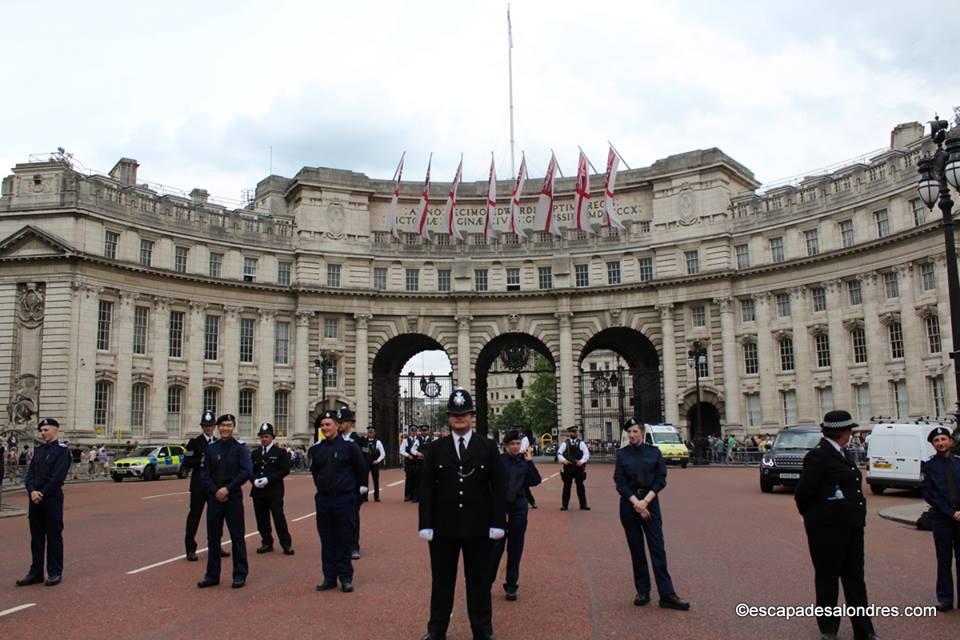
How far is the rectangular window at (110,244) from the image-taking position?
45.6m

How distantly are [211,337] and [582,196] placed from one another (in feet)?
77.8

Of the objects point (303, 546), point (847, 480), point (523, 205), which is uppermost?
point (523, 205)

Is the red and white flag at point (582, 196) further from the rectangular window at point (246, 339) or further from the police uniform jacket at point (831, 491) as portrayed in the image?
the police uniform jacket at point (831, 491)

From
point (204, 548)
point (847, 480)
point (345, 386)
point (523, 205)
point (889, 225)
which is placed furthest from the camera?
point (523, 205)

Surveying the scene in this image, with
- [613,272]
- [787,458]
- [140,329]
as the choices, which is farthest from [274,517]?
[613,272]

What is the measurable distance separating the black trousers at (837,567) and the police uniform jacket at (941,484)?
196 centimetres

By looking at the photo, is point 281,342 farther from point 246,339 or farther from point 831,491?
point 831,491

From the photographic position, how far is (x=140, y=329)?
4678 centimetres

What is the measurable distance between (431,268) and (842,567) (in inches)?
1912

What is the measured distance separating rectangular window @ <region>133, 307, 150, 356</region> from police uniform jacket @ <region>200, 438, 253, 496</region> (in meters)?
38.5

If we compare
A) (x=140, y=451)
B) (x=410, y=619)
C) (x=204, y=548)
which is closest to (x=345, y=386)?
(x=140, y=451)

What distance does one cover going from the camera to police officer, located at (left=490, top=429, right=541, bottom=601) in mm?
9414

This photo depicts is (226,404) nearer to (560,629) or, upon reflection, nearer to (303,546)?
(303,546)

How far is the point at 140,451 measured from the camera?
3794cm
